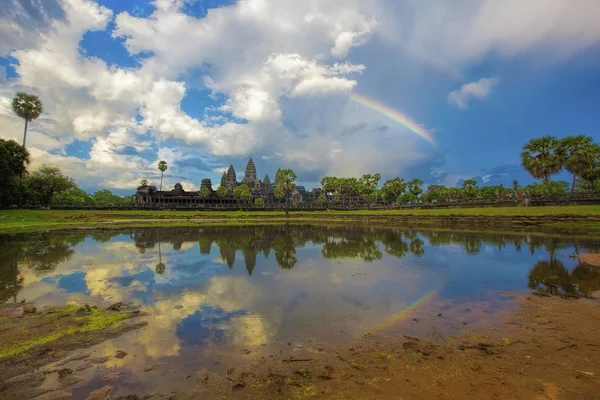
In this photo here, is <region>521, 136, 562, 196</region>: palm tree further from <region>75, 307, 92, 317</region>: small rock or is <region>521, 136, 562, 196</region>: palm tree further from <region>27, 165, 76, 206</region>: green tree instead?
<region>27, 165, 76, 206</region>: green tree

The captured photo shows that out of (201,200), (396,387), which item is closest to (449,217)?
(396,387)

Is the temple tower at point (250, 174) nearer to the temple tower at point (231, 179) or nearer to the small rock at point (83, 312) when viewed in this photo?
the temple tower at point (231, 179)

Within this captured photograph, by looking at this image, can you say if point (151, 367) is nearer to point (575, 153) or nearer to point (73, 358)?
point (73, 358)

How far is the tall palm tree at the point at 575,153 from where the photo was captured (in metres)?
49.7

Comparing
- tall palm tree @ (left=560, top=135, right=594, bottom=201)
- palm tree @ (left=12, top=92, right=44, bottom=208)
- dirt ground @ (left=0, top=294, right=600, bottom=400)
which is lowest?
dirt ground @ (left=0, top=294, right=600, bottom=400)

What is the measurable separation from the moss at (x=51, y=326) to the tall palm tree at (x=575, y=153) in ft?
207

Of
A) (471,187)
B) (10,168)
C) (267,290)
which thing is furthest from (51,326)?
(471,187)

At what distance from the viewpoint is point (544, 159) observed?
53.3 m

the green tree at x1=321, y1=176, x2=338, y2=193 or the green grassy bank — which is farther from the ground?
the green tree at x1=321, y1=176, x2=338, y2=193

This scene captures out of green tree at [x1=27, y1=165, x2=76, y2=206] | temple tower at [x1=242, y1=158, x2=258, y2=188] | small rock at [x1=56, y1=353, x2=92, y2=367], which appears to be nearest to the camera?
small rock at [x1=56, y1=353, x2=92, y2=367]

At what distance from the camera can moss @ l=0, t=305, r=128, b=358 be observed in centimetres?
674

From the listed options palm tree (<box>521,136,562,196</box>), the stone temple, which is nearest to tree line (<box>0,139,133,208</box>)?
the stone temple

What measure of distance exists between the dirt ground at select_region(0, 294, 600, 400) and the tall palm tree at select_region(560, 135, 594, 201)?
56795 mm

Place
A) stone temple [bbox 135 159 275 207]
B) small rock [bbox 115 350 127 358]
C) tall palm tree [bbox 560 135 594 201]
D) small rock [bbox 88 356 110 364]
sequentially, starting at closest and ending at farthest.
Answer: small rock [bbox 88 356 110 364] → small rock [bbox 115 350 127 358] → tall palm tree [bbox 560 135 594 201] → stone temple [bbox 135 159 275 207]
